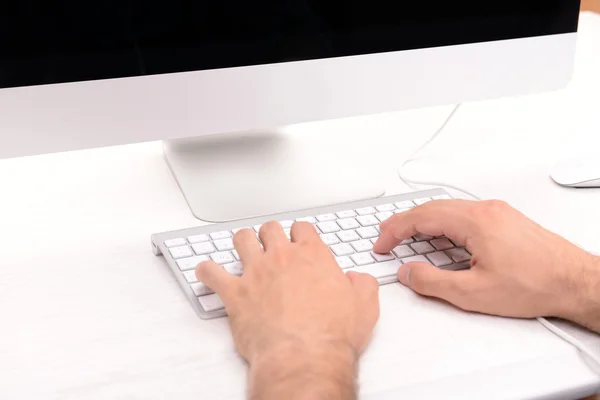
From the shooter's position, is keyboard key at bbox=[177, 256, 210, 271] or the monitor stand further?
the monitor stand

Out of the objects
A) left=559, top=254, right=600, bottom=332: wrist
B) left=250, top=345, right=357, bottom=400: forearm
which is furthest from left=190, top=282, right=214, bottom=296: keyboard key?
left=559, top=254, right=600, bottom=332: wrist

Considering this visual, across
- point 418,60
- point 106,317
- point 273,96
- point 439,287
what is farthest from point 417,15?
point 106,317

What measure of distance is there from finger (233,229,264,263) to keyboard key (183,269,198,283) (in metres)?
0.04

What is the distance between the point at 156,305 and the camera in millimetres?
608

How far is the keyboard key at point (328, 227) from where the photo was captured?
0.69 m

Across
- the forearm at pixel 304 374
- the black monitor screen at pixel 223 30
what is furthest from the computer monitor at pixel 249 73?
the forearm at pixel 304 374

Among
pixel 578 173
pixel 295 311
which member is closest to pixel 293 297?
pixel 295 311

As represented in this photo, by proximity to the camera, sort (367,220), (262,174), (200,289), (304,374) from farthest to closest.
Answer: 1. (262,174)
2. (367,220)
3. (200,289)
4. (304,374)

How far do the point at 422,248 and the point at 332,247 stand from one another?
0.09 meters

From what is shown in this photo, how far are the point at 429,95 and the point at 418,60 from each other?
47 mm

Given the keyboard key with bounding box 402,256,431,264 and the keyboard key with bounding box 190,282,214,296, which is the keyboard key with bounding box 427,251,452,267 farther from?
the keyboard key with bounding box 190,282,214,296

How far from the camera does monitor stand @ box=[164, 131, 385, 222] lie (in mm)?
764

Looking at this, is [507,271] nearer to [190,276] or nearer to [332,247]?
[332,247]

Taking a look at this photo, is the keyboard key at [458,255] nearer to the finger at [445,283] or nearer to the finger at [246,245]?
the finger at [445,283]
